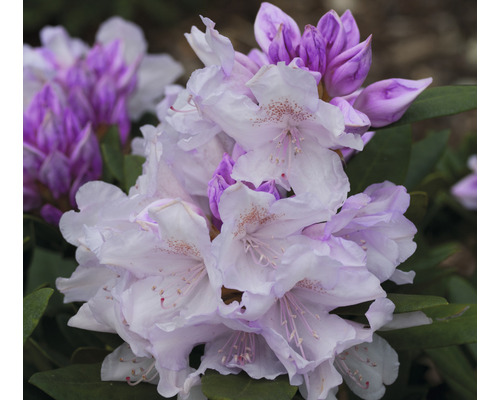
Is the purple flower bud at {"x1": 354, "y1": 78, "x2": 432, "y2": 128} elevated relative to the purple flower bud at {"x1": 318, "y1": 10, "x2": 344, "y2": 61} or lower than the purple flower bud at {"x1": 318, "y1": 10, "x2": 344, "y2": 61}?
lower

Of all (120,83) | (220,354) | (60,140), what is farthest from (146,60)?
(220,354)

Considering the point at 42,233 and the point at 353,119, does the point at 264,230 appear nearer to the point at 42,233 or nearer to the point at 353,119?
the point at 353,119

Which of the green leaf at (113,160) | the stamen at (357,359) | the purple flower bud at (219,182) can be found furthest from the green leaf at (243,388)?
the green leaf at (113,160)

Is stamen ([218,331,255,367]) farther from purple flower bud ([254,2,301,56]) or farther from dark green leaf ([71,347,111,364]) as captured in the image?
purple flower bud ([254,2,301,56])


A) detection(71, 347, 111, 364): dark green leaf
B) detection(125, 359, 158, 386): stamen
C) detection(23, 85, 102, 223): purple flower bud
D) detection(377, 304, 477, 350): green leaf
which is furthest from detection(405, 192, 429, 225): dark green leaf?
detection(23, 85, 102, 223): purple flower bud

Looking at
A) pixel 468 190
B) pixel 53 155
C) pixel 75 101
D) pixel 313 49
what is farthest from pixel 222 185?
pixel 468 190
